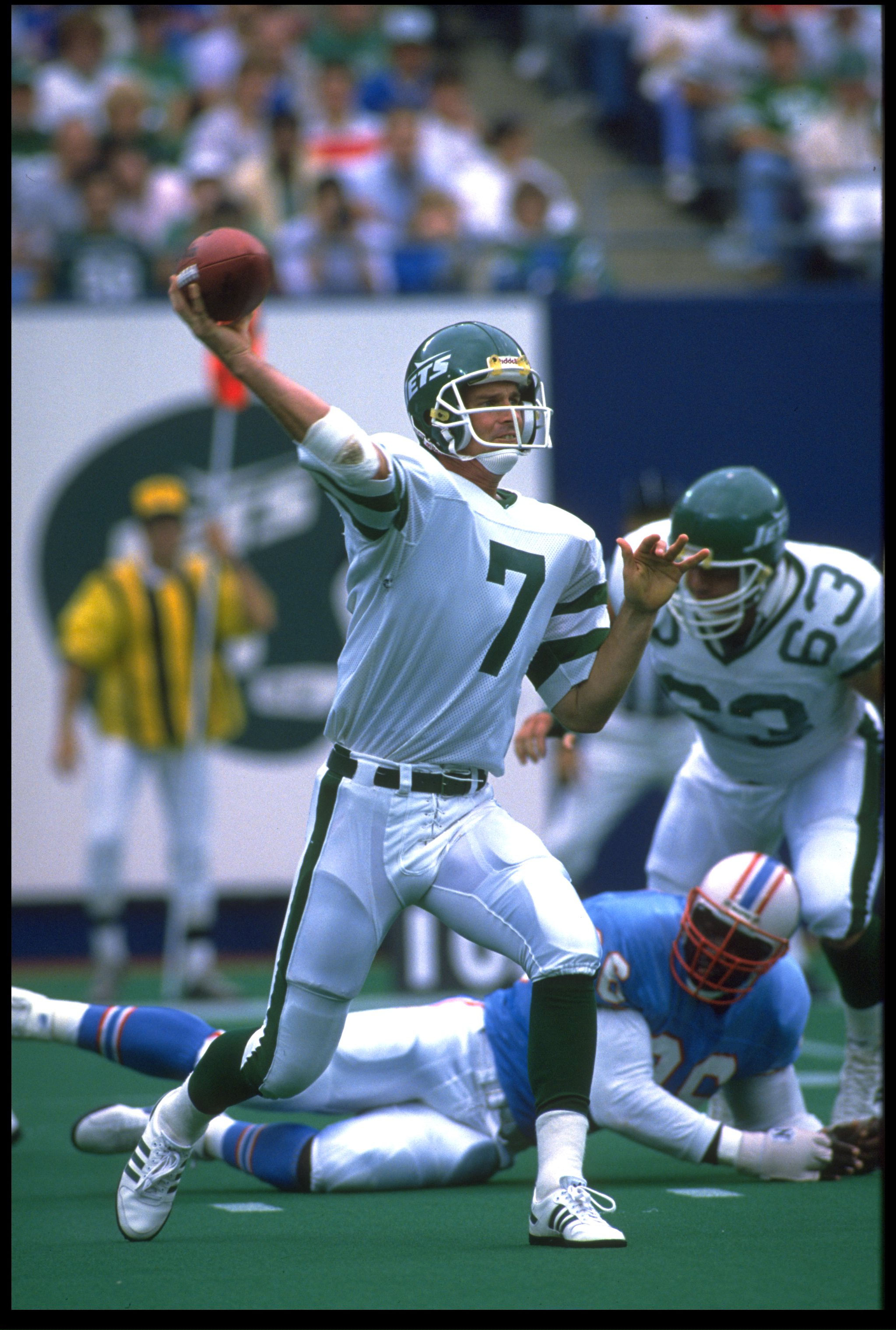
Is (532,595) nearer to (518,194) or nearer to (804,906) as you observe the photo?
(804,906)

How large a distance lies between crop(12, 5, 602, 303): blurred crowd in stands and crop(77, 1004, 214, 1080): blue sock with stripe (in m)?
5.68

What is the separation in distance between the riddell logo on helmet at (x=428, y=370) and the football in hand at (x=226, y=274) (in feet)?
1.37

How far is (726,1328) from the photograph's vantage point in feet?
8.76

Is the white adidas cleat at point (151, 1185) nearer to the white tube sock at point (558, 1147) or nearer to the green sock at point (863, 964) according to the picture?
the white tube sock at point (558, 1147)

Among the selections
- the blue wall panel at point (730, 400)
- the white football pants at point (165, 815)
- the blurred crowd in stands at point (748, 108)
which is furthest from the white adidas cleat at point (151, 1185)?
the blurred crowd in stands at point (748, 108)

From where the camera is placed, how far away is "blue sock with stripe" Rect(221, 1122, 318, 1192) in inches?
158

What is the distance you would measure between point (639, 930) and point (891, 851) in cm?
61

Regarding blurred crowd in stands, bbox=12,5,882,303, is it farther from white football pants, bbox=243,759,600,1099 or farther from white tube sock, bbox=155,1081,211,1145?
white tube sock, bbox=155,1081,211,1145

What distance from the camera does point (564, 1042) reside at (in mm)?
3312

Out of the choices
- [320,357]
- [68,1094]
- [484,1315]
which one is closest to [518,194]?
[320,357]

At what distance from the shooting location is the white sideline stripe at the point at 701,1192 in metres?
3.92

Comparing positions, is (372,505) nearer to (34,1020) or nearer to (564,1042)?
(564,1042)

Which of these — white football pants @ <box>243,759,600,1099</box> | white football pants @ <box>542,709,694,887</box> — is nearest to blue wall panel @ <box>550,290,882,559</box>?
white football pants @ <box>542,709,694,887</box>

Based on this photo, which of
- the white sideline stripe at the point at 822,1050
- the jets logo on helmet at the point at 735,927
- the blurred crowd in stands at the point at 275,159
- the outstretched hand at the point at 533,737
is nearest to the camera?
the jets logo on helmet at the point at 735,927
